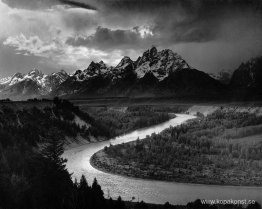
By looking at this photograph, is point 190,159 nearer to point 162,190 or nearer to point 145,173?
point 145,173

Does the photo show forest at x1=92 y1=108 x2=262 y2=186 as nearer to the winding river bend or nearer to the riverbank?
the riverbank

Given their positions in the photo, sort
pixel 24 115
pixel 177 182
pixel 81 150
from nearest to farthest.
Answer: pixel 177 182, pixel 81 150, pixel 24 115

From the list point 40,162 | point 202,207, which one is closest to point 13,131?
point 40,162

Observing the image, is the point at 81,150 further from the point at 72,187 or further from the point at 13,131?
the point at 72,187

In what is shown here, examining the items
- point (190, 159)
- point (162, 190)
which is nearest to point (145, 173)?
point (190, 159)

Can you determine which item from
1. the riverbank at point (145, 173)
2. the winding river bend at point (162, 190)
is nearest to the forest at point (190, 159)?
the riverbank at point (145, 173)

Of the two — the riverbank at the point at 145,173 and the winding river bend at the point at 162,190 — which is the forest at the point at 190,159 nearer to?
the riverbank at the point at 145,173

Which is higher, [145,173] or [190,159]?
[190,159]

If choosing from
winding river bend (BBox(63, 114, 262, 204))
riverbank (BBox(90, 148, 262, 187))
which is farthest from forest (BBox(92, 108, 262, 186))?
winding river bend (BBox(63, 114, 262, 204))
